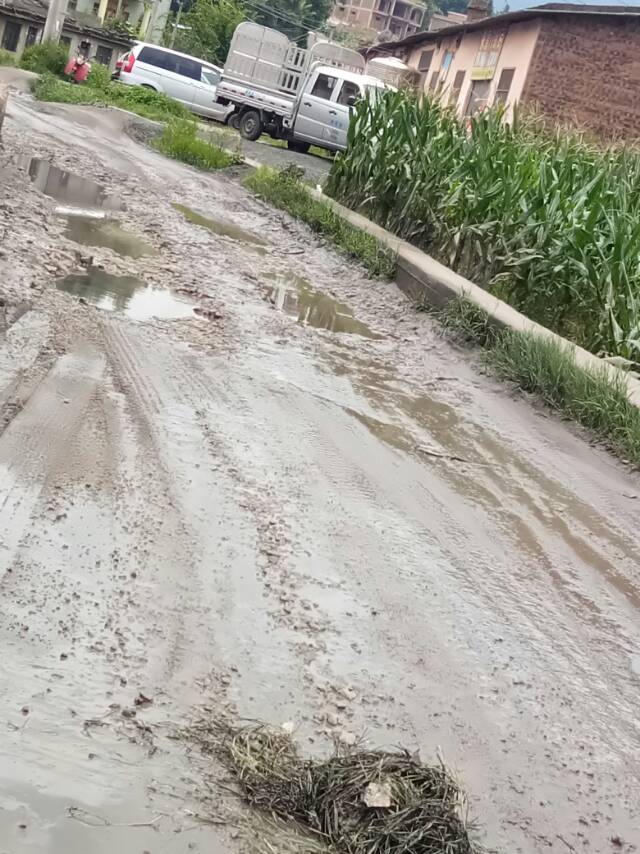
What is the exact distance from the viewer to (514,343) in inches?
360

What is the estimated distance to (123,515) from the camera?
4.73 m

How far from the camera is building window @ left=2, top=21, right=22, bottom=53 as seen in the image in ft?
214

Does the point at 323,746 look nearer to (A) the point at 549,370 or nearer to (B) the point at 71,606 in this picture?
(B) the point at 71,606

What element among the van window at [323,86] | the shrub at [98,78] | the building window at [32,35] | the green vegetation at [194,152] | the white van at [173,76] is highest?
the building window at [32,35]

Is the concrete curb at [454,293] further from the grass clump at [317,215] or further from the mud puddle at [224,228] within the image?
the mud puddle at [224,228]

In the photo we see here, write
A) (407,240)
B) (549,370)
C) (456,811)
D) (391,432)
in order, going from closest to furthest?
(456,811) < (391,432) < (549,370) < (407,240)

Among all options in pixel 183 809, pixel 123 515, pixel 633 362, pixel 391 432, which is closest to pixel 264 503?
pixel 123 515

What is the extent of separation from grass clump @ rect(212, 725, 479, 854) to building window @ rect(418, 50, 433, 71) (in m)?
36.8

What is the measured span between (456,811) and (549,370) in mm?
5681

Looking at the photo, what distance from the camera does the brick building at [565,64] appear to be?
24.0 m

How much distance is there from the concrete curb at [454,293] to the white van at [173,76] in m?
19.6

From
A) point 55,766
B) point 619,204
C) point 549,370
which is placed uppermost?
point 619,204

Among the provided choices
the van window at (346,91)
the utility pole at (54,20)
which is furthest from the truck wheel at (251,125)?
the utility pole at (54,20)

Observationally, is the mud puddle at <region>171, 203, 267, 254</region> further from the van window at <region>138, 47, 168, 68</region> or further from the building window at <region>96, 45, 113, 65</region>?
the building window at <region>96, 45, 113, 65</region>
